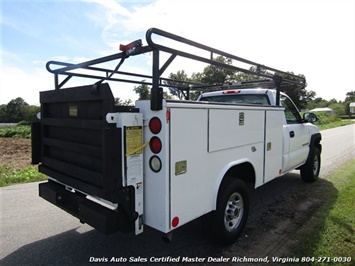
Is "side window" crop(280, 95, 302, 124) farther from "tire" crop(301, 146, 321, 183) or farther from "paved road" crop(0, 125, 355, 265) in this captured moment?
"paved road" crop(0, 125, 355, 265)

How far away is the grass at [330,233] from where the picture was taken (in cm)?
297

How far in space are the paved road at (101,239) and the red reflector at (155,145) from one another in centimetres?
140

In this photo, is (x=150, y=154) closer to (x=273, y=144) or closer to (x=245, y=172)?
(x=245, y=172)

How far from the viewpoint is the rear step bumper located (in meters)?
2.35

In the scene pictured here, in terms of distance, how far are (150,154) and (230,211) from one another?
143 centimetres

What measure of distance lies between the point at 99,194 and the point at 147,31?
1599mm

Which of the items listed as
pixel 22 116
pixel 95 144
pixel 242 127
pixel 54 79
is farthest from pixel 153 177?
pixel 22 116

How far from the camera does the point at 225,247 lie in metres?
3.11

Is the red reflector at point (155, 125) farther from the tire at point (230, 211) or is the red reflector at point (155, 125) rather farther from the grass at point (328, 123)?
the grass at point (328, 123)

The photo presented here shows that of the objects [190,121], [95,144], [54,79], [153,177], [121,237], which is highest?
[54,79]

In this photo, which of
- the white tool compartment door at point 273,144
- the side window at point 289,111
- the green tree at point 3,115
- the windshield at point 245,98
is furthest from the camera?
the green tree at point 3,115

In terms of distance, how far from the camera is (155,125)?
7.66 feet

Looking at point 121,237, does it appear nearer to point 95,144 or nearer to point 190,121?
point 95,144

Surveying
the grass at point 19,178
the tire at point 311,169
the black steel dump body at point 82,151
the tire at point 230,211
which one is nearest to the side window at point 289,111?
the tire at point 311,169
